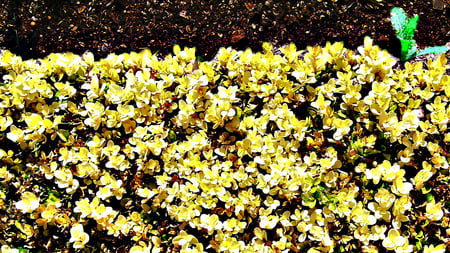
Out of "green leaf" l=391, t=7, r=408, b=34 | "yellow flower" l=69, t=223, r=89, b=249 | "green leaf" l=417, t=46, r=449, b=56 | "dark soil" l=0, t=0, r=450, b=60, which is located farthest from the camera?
"dark soil" l=0, t=0, r=450, b=60

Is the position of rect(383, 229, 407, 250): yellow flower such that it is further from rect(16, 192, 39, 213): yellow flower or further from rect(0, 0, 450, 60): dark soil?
rect(0, 0, 450, 60): dark soil

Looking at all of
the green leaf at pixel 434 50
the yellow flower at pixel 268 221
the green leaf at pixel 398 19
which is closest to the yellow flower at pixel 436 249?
the yellow flower at pixel 268 221

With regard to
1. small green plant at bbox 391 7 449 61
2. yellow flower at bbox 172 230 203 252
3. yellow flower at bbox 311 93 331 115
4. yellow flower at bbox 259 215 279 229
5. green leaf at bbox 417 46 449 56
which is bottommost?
yellow flower at bbox 172 230 203 252

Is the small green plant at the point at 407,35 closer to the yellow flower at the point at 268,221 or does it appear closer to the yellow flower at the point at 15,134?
the yellow flower at the point at 268,221

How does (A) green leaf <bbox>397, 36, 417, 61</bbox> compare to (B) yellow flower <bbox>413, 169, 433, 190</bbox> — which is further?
(A) green leaf <bbox>397, 36, 417, 61</bbox>

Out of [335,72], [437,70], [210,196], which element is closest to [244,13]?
[335,72]

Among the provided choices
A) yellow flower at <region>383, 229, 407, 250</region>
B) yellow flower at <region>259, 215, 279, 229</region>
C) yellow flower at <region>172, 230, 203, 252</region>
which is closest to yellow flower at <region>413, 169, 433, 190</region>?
yellow flower at <region>383, 229, 407, 250</region>

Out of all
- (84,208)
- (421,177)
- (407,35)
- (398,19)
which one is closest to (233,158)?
(84,208)
